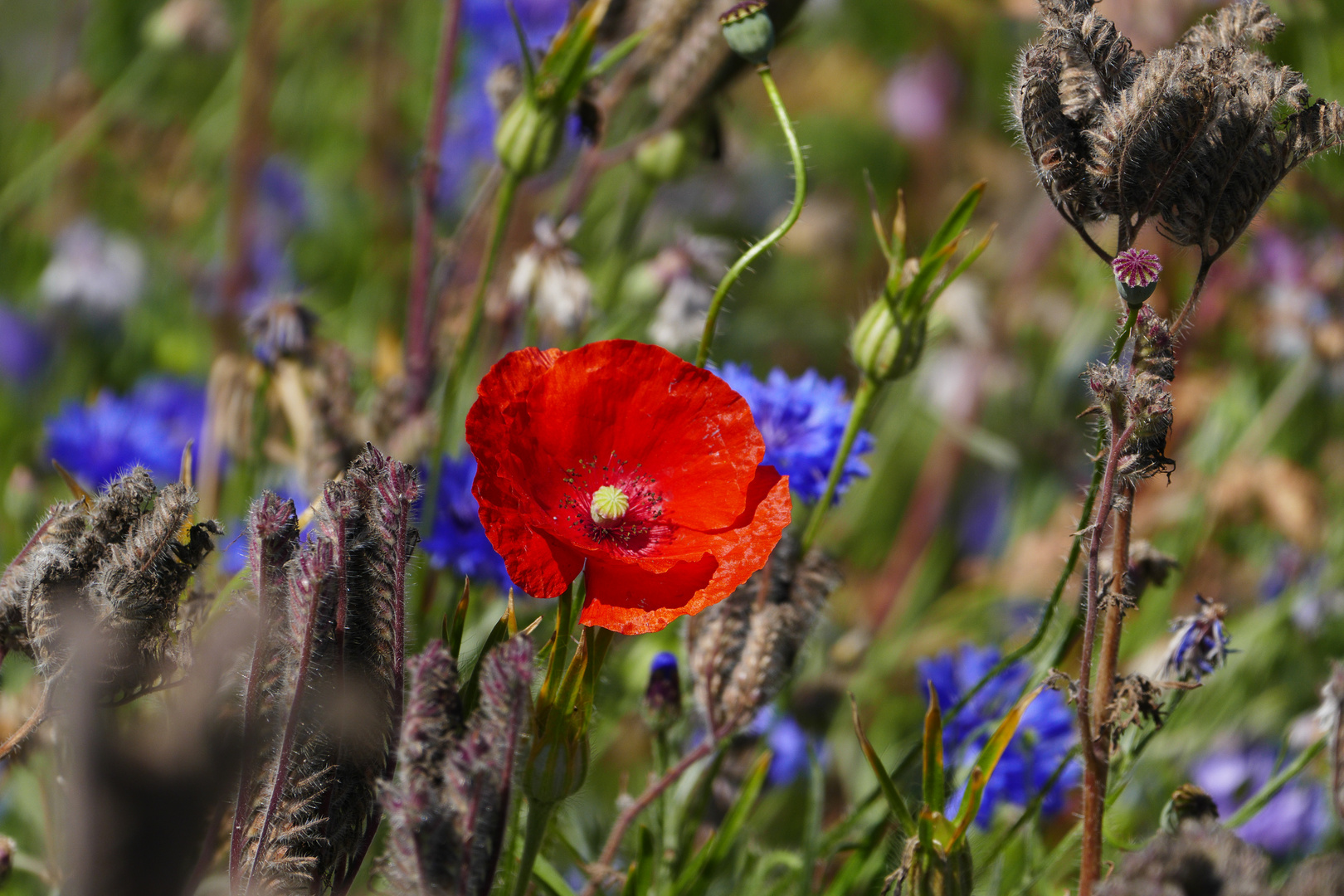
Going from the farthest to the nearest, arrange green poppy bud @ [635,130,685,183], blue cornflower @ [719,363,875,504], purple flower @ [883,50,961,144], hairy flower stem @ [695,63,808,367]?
purple flower @ [883,50,961,144] → green poppy bud @ [635,130,685,183] → blue cornflower @ [719,363,875,504] → hairy flower stem @ [695,63,808,367]

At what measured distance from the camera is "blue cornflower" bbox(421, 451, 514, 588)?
0.98m

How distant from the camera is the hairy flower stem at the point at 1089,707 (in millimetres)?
597

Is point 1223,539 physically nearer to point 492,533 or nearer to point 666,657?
point 666,657

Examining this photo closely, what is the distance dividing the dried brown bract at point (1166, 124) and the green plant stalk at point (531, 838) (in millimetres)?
464

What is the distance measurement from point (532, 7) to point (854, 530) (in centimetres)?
104

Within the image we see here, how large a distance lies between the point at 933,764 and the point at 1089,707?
10 centimetres

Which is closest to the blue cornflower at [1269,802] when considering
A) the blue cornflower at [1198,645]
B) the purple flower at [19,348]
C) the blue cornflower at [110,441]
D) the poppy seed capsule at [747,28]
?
the blue cornflower at [1198,645]

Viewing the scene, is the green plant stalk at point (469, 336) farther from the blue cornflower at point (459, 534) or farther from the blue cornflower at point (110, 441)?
the blue cornflower at point (110, 441)

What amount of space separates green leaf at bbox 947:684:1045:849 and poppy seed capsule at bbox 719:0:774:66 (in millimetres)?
450

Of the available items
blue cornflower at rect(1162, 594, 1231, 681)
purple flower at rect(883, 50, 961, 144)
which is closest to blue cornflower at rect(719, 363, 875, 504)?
blue cornflower at rect(1162, 594, 1231, 681)

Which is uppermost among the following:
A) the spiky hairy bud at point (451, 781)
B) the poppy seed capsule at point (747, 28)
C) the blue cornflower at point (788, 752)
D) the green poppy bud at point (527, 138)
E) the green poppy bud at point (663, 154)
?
the green poppy bud at point (663, 154)

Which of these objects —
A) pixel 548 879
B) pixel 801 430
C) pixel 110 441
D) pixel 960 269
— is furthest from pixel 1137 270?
pixel 110 441

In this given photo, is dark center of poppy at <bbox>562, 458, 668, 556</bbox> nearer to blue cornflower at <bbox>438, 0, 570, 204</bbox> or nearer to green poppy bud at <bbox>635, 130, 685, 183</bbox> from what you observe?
green poppy bud at <bbox>635, 130, 685, 183</bbox>

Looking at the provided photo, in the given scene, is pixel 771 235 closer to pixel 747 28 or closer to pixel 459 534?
pixel 747 28
